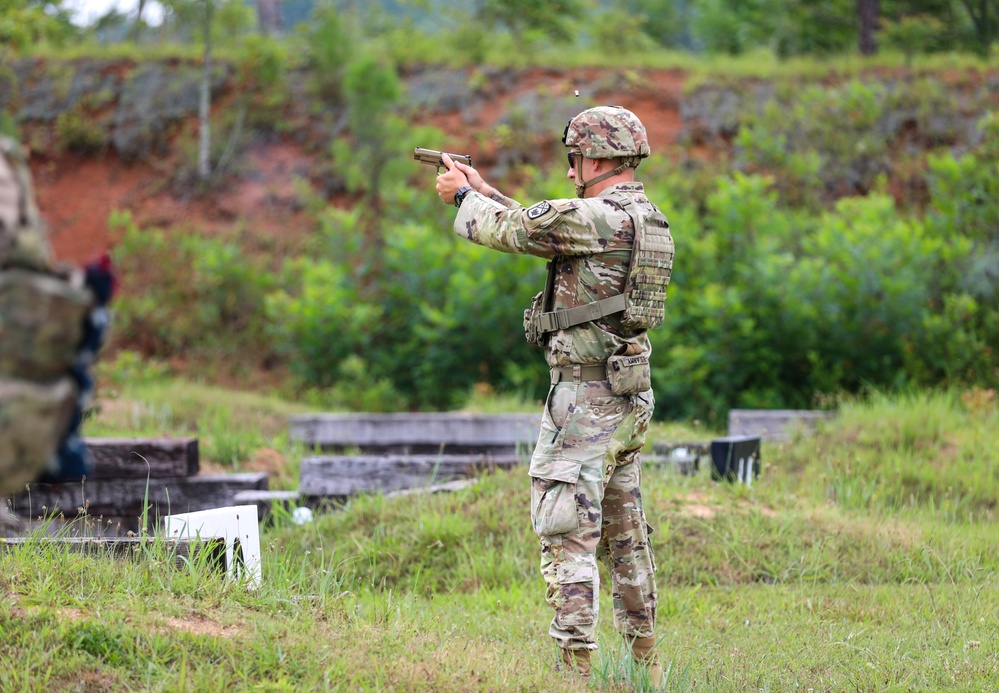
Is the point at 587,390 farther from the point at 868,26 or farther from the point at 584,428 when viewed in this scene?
the point at 868,26

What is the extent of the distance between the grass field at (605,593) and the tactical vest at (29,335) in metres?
1.39

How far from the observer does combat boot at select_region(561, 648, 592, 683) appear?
425cm

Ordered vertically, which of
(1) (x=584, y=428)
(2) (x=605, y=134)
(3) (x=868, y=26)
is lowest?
(1) (x=584, y=428)

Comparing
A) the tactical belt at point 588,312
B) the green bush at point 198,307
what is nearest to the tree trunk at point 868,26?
the green bush at point 198,307

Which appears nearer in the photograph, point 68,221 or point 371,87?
point 371,87

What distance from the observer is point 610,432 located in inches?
171

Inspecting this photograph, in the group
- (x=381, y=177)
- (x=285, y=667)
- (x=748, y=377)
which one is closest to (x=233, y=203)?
(x=381, y=177)

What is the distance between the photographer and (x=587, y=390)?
438cm

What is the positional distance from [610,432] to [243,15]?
14.5 metres

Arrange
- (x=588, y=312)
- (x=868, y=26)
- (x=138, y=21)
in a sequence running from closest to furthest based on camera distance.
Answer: (x=588, y=312) → (x=868, y=26) → (x=138, y=21)

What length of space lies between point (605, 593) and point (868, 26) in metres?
15.1

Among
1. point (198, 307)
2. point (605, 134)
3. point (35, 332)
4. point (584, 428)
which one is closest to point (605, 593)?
point (584, 428)

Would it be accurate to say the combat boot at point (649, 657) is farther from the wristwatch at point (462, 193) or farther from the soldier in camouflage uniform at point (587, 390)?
the wristwatch at point (462, 193)

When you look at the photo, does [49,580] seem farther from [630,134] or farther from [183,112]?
[183,112]
